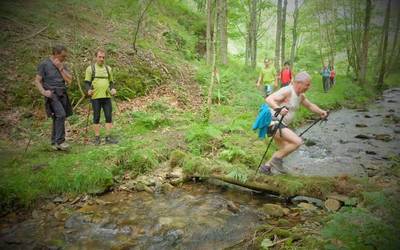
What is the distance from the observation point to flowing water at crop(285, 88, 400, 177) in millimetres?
7875

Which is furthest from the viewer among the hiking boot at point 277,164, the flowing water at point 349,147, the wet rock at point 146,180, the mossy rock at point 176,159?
the flowing water at point 349,147

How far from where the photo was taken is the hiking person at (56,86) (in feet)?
23.8

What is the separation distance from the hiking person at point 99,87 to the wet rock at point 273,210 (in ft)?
15.8

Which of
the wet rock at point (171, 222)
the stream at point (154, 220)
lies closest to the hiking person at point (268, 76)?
the stream at point (154, 220)

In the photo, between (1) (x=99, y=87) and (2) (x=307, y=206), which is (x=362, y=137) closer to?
(2) (x=307, y=206)

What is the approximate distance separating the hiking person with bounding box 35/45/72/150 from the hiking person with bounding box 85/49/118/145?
0.71 meters

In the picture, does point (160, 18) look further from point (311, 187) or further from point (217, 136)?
point (311, 187)

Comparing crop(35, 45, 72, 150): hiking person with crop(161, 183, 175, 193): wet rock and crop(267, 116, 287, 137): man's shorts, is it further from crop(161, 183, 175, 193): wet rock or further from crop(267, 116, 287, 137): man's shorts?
crop(267, 116, 287, 137): man's shorts

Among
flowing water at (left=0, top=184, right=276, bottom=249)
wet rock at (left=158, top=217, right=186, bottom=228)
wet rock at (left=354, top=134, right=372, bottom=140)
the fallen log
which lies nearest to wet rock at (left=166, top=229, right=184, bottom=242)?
flowing water at (left=0, top=184, right=276, bottom=249)

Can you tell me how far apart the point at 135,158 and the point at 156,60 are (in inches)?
332

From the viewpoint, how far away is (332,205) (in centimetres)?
534

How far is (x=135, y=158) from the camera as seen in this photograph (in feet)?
23.8

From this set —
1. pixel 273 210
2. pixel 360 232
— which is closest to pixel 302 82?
pixel 273 210

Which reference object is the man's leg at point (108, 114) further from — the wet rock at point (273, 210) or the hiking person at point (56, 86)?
the wet rock at point (273, 210)
